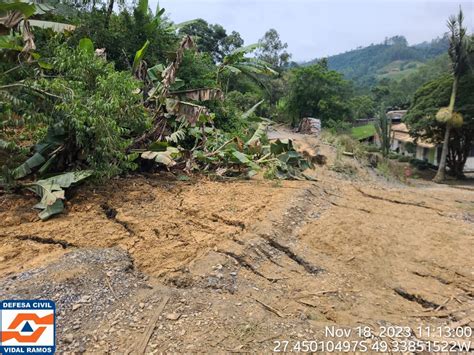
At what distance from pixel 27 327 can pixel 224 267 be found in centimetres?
172

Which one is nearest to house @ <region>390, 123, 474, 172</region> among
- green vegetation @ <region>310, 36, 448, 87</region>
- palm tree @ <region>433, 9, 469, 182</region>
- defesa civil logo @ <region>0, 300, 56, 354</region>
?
palm tree @ <region>433, 9, 469, 182</region>

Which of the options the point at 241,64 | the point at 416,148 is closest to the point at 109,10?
the point at 241,64

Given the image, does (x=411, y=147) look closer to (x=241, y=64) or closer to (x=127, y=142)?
(x=241, y=64)

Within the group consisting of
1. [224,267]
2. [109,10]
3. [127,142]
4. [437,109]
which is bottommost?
[224,267]

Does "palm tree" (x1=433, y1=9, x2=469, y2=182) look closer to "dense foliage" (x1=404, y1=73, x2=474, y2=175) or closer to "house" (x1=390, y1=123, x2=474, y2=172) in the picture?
"dense foliage" (x1=404, y1=73, x2=474, y2=175)

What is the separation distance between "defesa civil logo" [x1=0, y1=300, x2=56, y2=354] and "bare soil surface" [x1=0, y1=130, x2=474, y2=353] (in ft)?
0.29

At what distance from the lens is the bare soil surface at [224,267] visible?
285 centimetres

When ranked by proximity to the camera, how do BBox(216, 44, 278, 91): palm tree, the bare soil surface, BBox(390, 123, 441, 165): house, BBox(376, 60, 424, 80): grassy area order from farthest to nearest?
BBox(376, 60, 424, 80): grassy area → BBox(390, 123, 441, 165): house → BBox(216, 44, 278, 91): palm tree → the bare soil surface

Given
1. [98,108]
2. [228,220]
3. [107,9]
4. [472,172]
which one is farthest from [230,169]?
[472,172]

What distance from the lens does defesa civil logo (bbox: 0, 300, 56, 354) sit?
104 inches

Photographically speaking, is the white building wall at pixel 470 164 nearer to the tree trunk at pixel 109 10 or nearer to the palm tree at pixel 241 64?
the palm tree at pixel 241 64

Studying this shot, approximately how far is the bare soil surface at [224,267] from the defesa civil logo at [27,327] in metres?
0.09

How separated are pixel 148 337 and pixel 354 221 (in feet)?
11.3

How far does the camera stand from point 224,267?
3682 mm
